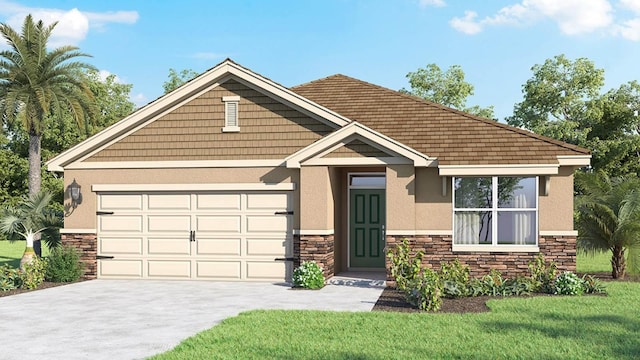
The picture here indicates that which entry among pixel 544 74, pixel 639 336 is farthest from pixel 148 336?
pixel 544 74

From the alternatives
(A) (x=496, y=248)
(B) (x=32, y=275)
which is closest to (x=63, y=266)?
(B) (x=32, y=275)

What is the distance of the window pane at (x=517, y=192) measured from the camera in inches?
632

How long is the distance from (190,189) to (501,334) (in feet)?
31.9

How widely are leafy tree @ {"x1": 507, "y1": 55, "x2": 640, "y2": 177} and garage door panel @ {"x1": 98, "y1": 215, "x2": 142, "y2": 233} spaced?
28387 mm

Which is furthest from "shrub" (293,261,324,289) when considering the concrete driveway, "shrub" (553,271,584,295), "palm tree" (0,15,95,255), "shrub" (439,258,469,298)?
"palm tree" (0,15,95,255)

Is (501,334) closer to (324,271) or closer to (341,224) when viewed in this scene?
(324,271)

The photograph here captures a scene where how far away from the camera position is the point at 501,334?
9734 mm

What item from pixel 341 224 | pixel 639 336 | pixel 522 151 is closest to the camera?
pixel 639 336

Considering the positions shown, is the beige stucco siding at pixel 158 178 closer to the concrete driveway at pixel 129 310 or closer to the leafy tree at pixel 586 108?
the concrete driveway at pixel 129 310

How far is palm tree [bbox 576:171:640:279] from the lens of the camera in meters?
17.1

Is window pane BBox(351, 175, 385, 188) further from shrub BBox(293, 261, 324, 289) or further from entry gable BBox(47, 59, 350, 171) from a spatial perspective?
shrub BBox(293, 261, 324, 289)

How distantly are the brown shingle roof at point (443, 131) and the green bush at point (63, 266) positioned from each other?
7.90 m

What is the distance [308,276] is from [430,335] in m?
5.91

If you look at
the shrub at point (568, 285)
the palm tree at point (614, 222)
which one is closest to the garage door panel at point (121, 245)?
the shrub at point (568, 285)
